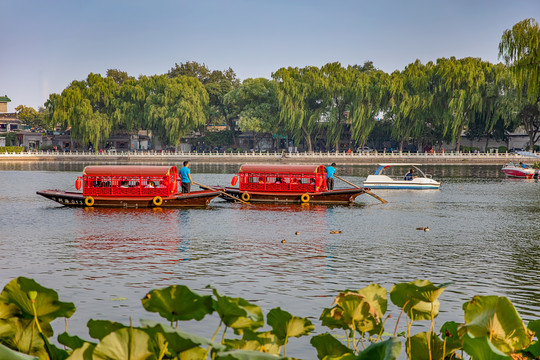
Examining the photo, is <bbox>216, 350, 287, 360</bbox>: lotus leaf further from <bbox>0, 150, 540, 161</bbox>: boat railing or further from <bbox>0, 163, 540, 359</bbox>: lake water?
<bbox>0, 150, 540, 161</bbox>: boat railing

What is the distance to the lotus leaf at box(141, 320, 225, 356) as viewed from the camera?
11.2 feet

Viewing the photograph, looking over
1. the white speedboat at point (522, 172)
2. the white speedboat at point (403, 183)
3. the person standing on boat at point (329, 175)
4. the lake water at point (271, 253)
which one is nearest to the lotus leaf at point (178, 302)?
the lake water at point (271, 253)

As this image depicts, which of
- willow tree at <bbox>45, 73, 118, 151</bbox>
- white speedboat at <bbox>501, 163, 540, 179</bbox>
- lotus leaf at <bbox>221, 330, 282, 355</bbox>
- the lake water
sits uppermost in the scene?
willow tree at <bbox>45, 73, 118, 151</bbox>

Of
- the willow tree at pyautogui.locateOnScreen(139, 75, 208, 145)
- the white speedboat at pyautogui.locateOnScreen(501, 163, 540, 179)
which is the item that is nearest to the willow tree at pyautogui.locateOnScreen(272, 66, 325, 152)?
the willow tree at pyautogui.locateOnScreen(139, 75, 208, 145)

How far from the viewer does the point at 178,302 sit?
398cm

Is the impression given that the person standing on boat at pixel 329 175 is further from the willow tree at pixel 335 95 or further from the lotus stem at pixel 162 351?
the willow tree at pixel 335 95

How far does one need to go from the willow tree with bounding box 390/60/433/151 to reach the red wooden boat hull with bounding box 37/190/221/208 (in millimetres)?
42430

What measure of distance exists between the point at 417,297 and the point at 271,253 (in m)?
10.8

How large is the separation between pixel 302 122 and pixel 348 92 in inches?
233

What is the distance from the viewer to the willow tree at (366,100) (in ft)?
221

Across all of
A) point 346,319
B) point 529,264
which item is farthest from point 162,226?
point 346,319

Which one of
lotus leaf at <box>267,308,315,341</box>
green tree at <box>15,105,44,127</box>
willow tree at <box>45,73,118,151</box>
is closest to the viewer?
lotus leaf at <box>267,308,315,341</box>

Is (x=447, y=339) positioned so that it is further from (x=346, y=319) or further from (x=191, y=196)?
(x=191, y=196)

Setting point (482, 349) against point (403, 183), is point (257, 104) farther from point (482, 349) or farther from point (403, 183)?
point (482, 349)
